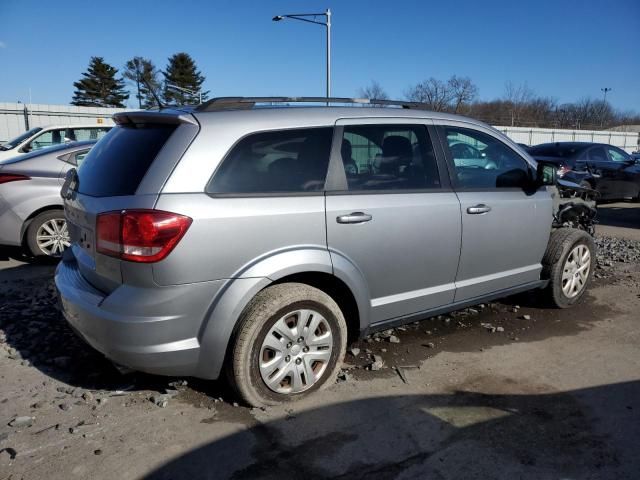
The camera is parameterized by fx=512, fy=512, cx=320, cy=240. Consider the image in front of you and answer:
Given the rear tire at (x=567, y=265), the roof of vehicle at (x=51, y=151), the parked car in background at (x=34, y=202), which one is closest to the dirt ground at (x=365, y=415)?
the rear tire at (x=567, y=265)

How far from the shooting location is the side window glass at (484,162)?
4.08 metres

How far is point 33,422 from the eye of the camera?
301 centimetres

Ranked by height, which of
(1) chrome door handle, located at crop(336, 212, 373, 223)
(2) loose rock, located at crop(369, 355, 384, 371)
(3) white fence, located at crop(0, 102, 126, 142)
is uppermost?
(3) white fence, located at crop(0, 102, 126, 142)

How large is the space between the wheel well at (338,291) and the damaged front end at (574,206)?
2.64 meters

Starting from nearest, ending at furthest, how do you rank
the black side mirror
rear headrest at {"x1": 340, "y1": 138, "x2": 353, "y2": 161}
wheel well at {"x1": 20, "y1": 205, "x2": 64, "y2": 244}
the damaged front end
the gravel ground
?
the gravel ground < rear headrest at {"x1": 340, "y1": 138, "x2": 353, "y2": 161} < the black side mirror < the damaged front end < wheel well at {"x1": 20, "y1": 205, "x2": 64, "y2": 244}

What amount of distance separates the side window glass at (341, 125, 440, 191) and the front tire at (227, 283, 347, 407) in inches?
33.3

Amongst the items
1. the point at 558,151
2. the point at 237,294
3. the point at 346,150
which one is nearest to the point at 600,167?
the point at 558,151

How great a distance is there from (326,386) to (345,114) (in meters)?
1.84

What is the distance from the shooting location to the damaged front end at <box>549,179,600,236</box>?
17.3 ft

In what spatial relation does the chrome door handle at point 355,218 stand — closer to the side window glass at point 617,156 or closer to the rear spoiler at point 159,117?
the rear spoiler at point 159,117

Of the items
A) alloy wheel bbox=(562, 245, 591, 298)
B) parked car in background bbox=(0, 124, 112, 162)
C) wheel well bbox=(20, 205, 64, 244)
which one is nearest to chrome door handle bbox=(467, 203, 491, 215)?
alloy wheel bbox=(562, 245, 591, 298)

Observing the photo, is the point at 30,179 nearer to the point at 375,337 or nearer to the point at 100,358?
the point at 100,358

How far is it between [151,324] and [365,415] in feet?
4.56

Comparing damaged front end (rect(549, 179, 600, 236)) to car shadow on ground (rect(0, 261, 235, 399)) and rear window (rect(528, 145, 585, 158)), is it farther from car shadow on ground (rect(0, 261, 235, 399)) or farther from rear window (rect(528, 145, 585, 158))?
rear window (rect(528, 145, 585, 158))
